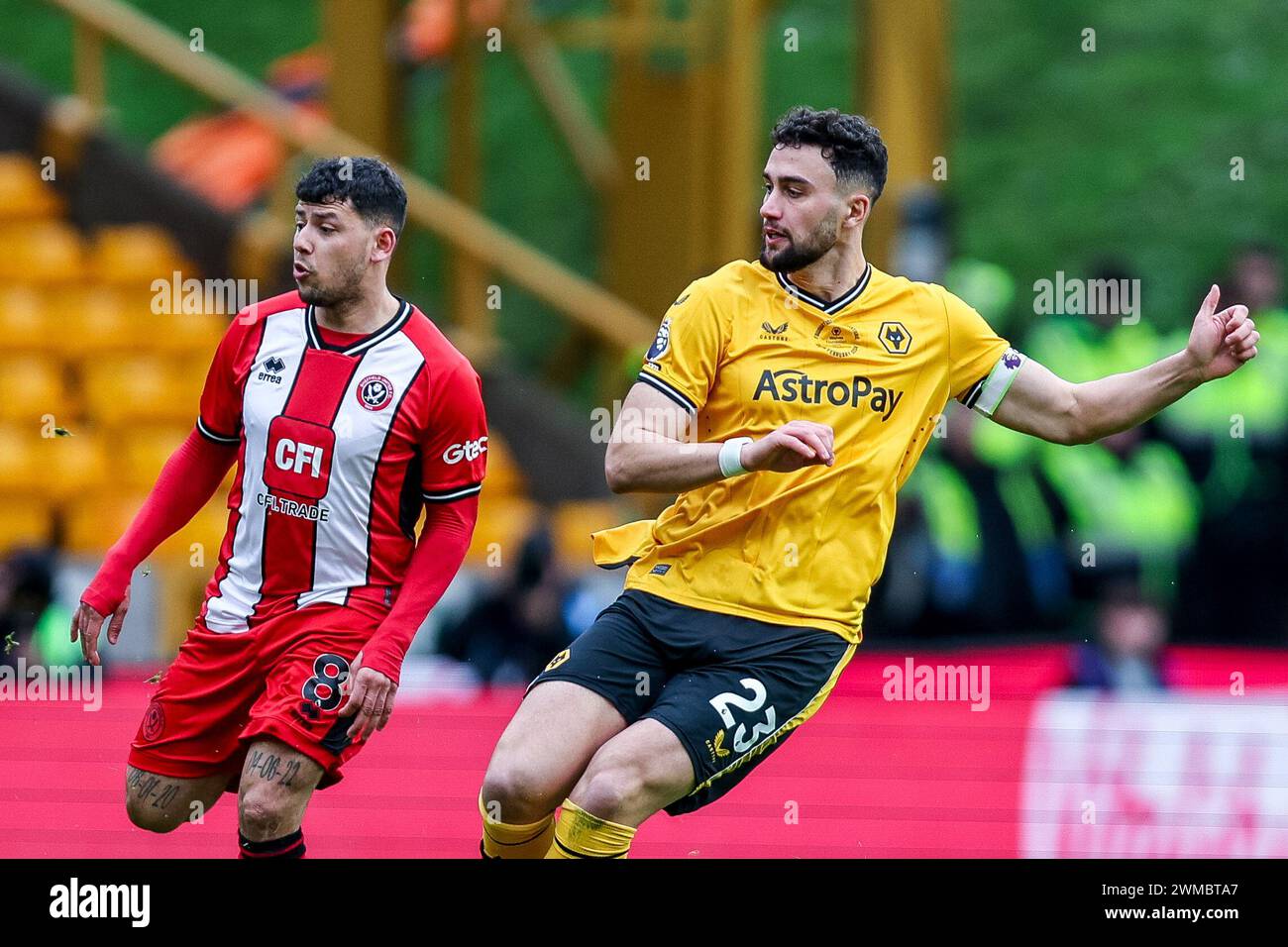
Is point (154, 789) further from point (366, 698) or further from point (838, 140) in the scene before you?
point (838, 140)

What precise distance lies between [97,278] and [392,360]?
749cm

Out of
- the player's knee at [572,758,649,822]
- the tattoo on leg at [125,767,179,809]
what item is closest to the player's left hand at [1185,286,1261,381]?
the player's knee at [572,758,649,822]

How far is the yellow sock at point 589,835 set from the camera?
5.16 meters

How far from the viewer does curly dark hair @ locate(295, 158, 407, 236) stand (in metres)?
5.38

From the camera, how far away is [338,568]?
5.47 metres

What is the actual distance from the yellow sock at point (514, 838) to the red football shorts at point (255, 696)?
1.37ft

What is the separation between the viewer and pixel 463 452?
5500 millimetres

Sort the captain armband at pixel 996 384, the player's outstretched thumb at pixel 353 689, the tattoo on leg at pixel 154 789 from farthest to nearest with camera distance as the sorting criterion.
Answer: the captain armband at pixel 996 384 → the tattoo on leg at pixel 154 789 → the player's outstretched thumb at pixel 353 689

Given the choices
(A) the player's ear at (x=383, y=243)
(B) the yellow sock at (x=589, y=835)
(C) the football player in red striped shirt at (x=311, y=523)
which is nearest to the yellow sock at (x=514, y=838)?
(B) the yellow sock at (x=589, y=835)

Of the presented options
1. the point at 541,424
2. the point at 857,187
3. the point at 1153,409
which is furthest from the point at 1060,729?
the point at 541,424

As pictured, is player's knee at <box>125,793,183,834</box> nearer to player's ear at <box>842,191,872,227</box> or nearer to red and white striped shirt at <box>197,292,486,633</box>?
red and white striped shirt at <box>197,292,486,633</box>

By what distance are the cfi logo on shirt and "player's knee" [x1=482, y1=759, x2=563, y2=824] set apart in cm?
99

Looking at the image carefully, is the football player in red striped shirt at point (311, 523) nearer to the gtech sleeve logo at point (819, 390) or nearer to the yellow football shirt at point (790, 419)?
the yellow football shirt at point (790, 419)

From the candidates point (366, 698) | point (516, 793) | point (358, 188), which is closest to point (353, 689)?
point (366, 698)
